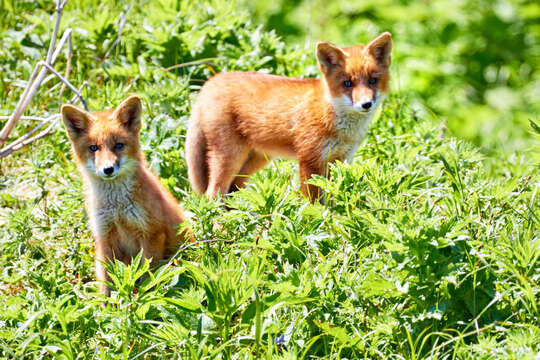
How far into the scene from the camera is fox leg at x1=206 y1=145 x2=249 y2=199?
5.41 meters

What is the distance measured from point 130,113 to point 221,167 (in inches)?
42.8

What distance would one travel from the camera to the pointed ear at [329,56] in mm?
5457

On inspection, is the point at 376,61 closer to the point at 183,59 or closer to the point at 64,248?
the point at 183,59

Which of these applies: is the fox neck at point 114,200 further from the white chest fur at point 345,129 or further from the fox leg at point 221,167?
the white chest fur at point 345,129

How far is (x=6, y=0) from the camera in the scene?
7.18 meters

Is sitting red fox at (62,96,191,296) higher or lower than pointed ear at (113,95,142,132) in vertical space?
lower

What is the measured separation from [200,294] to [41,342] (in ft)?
2.73

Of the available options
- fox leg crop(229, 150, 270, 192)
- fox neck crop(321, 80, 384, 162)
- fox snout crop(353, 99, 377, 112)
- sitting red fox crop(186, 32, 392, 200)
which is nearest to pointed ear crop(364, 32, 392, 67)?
sitting red fox crop(186, 32, 392, 200)

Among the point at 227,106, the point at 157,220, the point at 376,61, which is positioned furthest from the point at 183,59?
the point at 157,220

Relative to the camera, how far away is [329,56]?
554 cm

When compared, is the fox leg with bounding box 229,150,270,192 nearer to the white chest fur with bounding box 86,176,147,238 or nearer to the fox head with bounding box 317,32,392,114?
the fox head with bounding box 317,32,392,114

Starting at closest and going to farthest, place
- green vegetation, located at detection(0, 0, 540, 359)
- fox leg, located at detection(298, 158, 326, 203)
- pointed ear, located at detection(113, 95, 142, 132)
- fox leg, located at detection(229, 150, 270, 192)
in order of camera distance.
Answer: green vegetation, located at detection(0, 0, 540, 359) < pointed ear, located at detection(113, 95, 142, 132) < fox leg, located at detection(298, 158, 326, 203) < fox leg, located at detection(229, 150, 270, 192)

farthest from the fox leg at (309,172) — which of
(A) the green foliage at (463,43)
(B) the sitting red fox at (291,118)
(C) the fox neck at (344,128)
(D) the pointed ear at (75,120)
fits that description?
(A) the green foliage at (463,43)

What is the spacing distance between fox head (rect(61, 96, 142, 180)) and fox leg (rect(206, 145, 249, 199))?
0.95m
